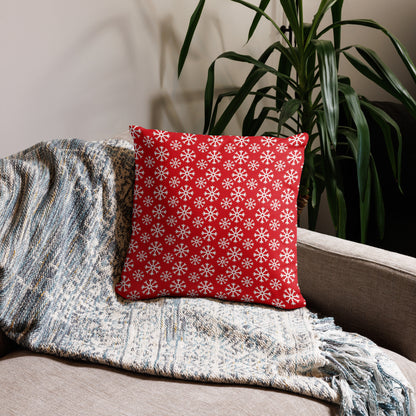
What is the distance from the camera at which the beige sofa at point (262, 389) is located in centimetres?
76

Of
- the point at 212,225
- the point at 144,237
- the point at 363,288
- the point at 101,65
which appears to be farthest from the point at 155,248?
the point at 101,65

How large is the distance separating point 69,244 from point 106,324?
20 centimetres

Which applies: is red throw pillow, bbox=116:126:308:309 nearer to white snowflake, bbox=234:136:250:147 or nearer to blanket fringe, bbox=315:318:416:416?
white snowflake, bbox=234:136:250:147

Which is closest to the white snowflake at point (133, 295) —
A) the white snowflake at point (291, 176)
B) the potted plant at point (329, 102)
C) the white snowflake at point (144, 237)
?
the white snowflake at point (144, 237)

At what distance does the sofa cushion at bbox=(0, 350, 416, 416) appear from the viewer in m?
0.75

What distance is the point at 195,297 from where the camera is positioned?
1.06m

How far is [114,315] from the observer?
1.00m

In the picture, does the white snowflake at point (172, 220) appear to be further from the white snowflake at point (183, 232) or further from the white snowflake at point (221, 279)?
the white snowflake at point (221, 279)

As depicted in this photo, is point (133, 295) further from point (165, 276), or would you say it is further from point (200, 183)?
point (200, 183)

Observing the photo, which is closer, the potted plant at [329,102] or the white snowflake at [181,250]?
the white snowflake at [181,250]

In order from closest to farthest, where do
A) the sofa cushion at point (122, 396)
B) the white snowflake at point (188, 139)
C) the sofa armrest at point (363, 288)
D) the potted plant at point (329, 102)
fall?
the sofa cushion at point (122, 396) → the sofa armrest at point (363, 288) → the white snowflake at point (188, 139) → the potted plant at point (329, 102)

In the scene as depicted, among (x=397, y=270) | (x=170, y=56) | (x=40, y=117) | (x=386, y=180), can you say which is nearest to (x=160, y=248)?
(x=397, y=270)

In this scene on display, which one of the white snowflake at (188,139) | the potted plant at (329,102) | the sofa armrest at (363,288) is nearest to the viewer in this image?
the sofa armrest at (363,288)

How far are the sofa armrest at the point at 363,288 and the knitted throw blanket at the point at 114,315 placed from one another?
9 cm
